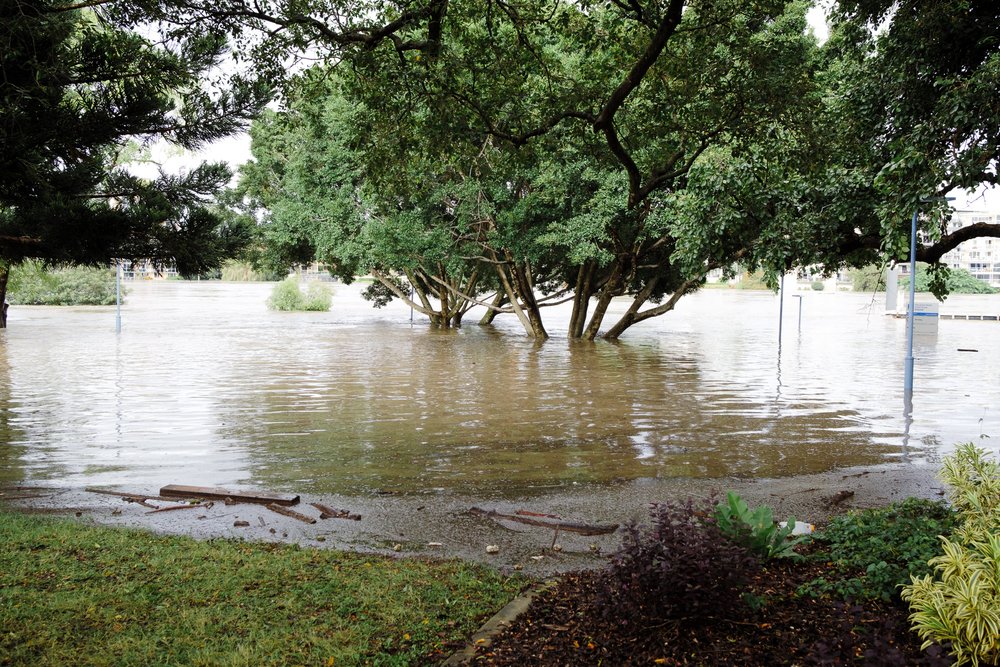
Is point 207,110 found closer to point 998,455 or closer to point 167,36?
point 167,36

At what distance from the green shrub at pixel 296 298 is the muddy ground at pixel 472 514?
2086 inches

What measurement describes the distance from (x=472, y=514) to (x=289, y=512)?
1714mm

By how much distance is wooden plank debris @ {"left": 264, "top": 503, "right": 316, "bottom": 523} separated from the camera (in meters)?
7.33

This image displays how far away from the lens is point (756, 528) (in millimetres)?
5027

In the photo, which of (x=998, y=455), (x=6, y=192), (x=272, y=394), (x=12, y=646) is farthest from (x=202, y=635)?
(x=272, y=394)

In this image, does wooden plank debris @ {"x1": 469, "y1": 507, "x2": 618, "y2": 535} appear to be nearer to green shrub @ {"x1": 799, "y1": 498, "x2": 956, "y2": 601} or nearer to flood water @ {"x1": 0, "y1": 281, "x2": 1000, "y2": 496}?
flood water @ {"x1": 0, "y1": 281, "x2": 1000, "y2": 496}

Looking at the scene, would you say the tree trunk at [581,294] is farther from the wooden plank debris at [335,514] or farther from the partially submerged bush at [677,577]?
the partially submerged bush at [677,577]

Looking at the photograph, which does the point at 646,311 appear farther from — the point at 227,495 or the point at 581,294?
the point at 227,495

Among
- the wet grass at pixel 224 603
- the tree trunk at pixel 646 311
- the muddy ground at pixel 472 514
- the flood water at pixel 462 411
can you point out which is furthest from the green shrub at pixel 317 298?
the wet grass at pixel 224 603

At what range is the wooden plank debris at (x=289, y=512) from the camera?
733cm

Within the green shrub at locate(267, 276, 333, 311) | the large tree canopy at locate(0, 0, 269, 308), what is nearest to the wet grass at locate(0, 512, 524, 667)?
the large tree canopy at locate(0, 0, 269, 308)

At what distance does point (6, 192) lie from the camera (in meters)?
5.74

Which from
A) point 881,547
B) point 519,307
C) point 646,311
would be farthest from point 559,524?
point 519,307

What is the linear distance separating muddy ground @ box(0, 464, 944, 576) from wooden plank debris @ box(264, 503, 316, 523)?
0.05m
